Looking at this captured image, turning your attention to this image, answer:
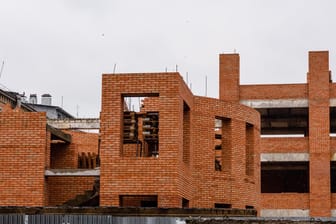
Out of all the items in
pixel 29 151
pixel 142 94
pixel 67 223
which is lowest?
pixel 67 223

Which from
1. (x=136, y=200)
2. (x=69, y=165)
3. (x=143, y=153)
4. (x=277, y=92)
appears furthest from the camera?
(x=277, y=92)

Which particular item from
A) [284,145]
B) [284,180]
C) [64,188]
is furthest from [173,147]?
[284,180]

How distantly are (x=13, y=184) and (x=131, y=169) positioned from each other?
303 cm

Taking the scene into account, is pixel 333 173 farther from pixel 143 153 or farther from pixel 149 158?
pixel 149 158

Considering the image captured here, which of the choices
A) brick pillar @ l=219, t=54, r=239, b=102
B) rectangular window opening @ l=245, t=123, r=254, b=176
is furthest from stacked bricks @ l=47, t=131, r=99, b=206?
brick pillar @ l=219, t=54, r=239, b=102

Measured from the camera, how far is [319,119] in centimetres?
3634

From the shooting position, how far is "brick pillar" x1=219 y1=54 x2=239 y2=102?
36875 mm

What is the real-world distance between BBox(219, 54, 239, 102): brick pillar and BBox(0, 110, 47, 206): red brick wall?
18.9 metres

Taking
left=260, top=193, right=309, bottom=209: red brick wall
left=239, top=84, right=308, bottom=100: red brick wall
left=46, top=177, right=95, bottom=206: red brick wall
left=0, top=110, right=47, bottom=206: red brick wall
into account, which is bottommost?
left=260, top=193, right=309, bottom=209: red brick wall

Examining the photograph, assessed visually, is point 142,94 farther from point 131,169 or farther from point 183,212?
point 183,212

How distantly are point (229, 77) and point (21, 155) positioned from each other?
1948 cm

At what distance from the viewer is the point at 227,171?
21484 millimetres

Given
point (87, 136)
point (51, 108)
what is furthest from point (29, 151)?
point (51, 108)

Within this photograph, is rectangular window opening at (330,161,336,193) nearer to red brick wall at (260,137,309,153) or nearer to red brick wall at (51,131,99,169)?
red brick wall at (260,137,309,153)
